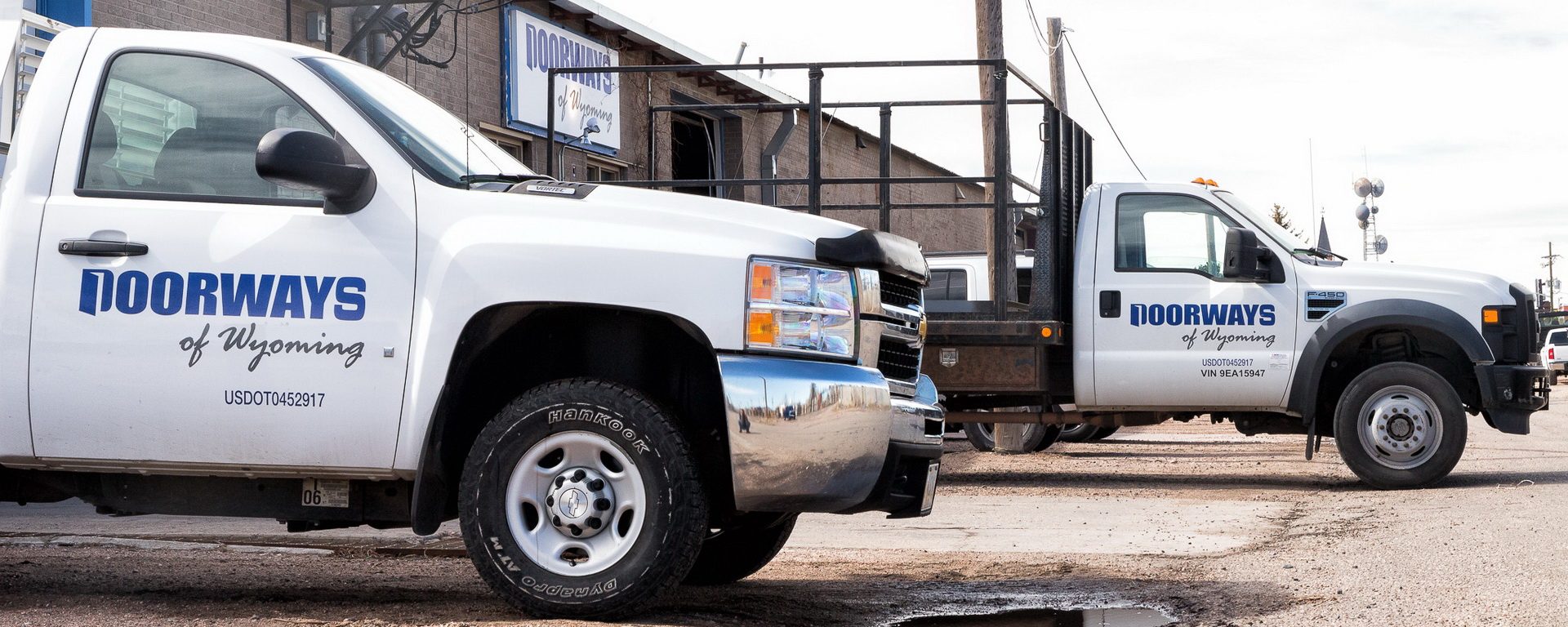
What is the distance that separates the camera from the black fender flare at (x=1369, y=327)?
10.5 metres

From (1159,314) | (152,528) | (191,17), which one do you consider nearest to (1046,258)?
(1159,314)

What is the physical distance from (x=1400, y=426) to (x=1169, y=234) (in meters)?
2.01

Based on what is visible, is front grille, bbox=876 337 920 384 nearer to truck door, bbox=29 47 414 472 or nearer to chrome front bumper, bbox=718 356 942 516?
chrome front bumper, bbox=718 356 942 516

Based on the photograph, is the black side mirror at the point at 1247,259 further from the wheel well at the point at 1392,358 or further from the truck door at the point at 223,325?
the truck door at the point at 223,325

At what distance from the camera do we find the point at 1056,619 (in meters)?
5.25

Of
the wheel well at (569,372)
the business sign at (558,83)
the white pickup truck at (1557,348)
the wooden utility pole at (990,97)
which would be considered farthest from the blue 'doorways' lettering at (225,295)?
the white pickup truck at (1557,348)

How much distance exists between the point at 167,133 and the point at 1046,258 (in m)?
6.86

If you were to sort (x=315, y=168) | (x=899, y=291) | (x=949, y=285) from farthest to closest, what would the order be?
(x=949, y=285) → (x=899, y=291) → (x=315, y=168)

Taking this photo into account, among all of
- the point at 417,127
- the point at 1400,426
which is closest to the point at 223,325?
the point at 417,127

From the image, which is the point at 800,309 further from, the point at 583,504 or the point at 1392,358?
the point at 1392,358

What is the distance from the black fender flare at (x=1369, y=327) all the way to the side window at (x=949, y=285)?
15.2ft

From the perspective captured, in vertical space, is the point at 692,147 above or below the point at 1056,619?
above

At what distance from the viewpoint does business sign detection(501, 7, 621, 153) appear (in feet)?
59.9

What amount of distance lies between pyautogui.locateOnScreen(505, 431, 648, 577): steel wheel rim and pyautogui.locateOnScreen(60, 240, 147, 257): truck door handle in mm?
1382
